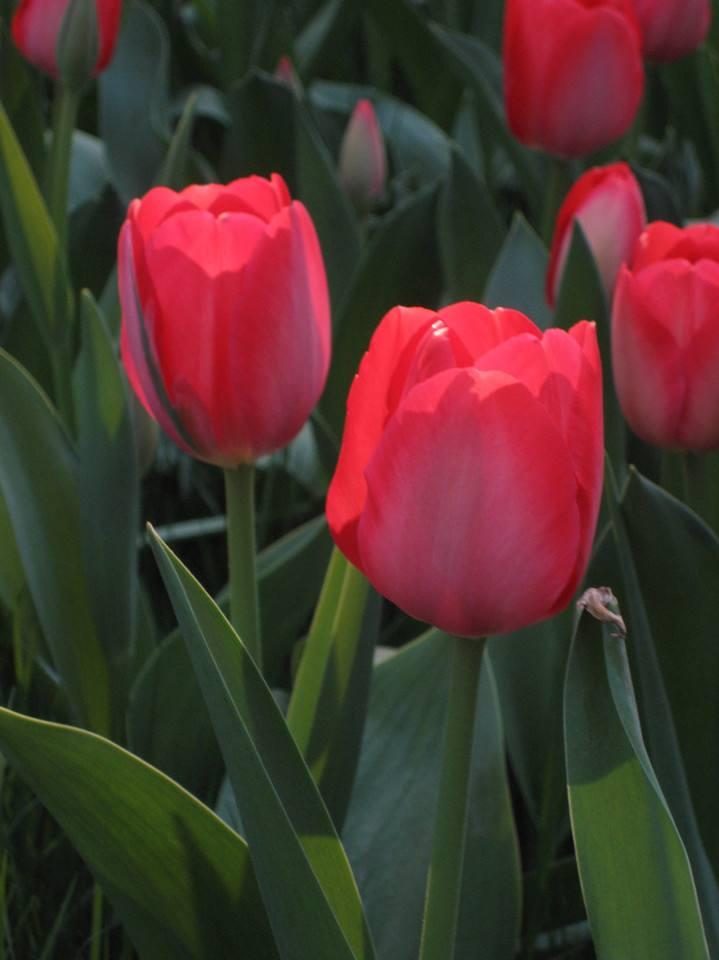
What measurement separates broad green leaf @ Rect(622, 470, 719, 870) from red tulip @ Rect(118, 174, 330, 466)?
0.55 ft

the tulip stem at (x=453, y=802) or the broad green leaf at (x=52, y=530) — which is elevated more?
the tulip stem at (x=453, y=802)

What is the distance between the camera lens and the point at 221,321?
1.84ft

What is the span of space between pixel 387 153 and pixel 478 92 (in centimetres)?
33

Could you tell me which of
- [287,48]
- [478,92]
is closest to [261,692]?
[478,92]

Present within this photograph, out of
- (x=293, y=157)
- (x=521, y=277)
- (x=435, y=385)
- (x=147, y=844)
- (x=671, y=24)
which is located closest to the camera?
(x=435, y=385)

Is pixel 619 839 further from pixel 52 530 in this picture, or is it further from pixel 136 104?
pixel 136 104

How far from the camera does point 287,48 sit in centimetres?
167

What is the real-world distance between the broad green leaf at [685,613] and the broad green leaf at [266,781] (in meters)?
0.22

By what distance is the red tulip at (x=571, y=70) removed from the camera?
3.34 feet

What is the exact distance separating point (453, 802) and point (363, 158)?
913 mm

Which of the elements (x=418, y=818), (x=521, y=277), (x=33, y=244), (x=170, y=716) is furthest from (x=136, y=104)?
(x=418, y=818)

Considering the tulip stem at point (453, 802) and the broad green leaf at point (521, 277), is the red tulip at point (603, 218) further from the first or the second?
the tulip stem at point (453, 802)

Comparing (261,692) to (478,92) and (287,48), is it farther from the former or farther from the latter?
(287,48)

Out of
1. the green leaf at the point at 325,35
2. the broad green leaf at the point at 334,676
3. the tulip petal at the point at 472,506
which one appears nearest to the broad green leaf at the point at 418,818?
the broad green leaf at the point at 334,676
